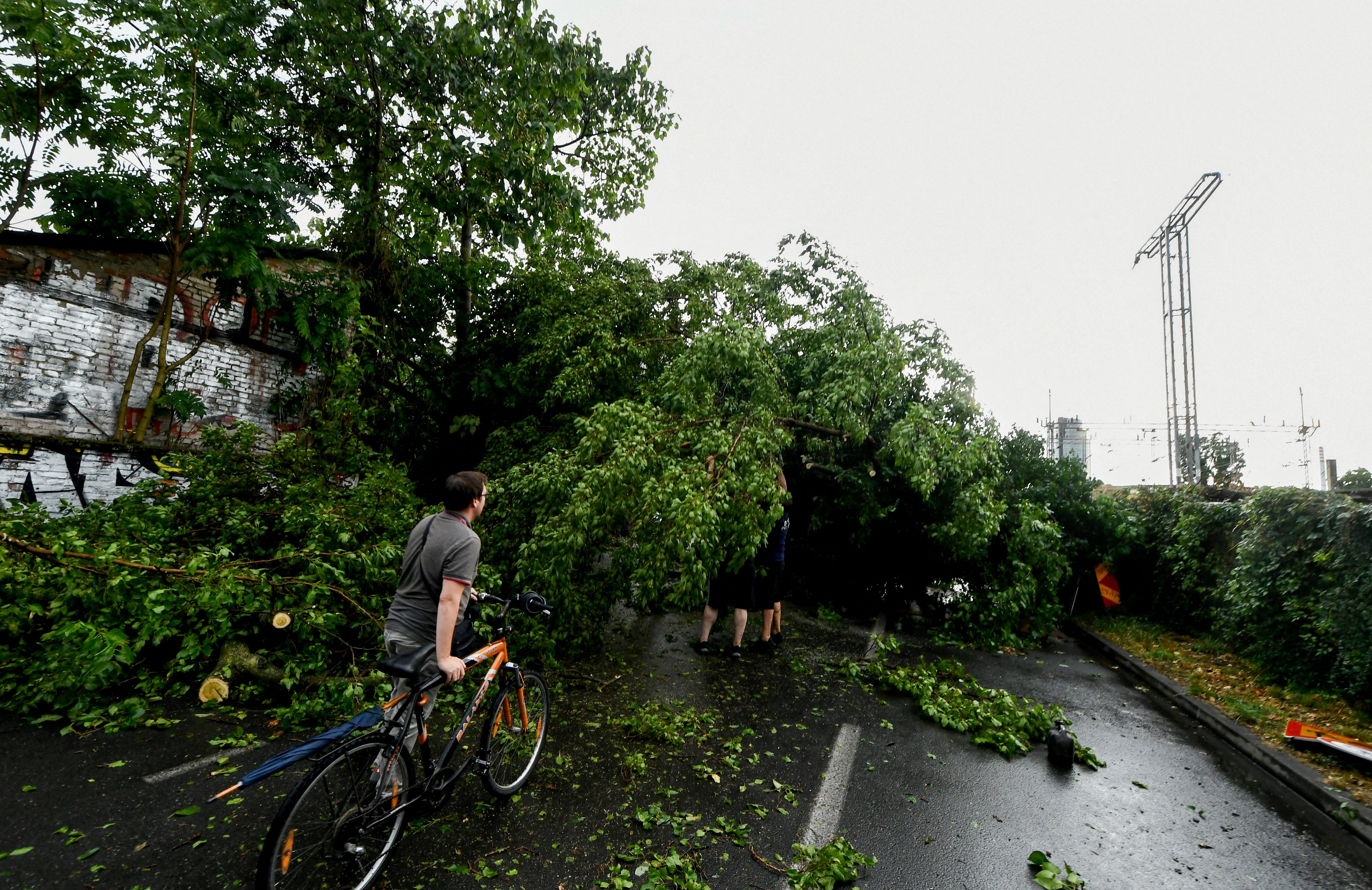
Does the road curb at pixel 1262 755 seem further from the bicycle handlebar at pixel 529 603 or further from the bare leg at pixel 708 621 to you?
the bicycle handlebar at pixel 529 603

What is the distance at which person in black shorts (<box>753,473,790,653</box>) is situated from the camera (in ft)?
25.4

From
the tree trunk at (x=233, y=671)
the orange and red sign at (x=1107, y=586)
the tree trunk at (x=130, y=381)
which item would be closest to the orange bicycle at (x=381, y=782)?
the tree trunk at (x=233, y=671)

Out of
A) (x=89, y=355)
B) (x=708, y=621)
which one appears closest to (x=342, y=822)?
(x=708, y=621)

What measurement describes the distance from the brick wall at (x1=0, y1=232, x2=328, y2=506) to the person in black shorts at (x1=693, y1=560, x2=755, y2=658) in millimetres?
6467

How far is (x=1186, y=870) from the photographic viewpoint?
373cm

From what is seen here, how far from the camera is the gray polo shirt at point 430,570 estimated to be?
129 inches

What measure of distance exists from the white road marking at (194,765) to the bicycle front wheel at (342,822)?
1607 mm

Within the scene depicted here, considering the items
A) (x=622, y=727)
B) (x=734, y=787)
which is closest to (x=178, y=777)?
(x=622, y=727)

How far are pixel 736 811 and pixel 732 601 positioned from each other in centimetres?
380

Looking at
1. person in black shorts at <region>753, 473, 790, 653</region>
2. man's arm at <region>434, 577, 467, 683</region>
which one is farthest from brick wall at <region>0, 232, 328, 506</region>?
person in black shorts at <region>753, 473, 790, 653</region>

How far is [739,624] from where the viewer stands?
24.8 feet

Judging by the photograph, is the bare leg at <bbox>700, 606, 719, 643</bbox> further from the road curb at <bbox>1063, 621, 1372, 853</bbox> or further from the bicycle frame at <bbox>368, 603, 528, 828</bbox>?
the road curb at <bbox>1063, 621, 1372, 853</bbox>

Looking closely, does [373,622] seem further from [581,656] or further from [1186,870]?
[1186,870]

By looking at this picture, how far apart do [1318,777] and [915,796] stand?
11.0 feet
